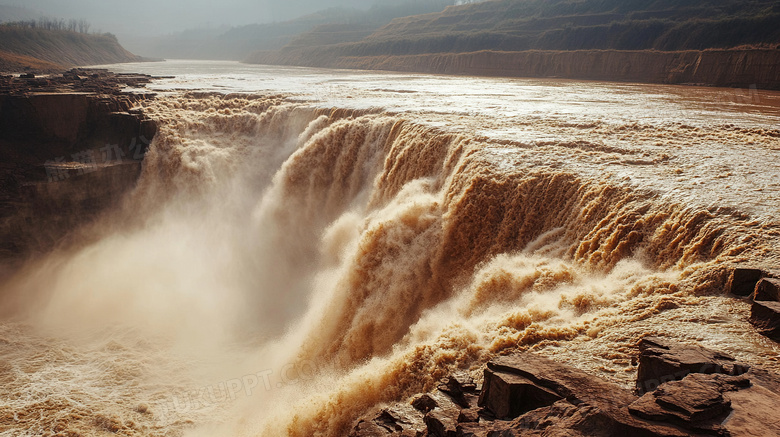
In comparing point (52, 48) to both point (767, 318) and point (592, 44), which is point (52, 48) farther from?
point (767, 318)

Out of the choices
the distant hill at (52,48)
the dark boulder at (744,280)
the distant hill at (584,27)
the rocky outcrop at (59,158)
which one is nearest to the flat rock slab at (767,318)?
the dark boulder at (744,280)

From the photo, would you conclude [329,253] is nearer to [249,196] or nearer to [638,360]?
[249,196]

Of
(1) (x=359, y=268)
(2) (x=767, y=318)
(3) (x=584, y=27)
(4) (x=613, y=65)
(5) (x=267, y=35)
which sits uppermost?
(5) (x=267, y=35)

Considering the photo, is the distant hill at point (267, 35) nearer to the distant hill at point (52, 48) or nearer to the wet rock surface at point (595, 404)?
the distant hill at point (52, 48)

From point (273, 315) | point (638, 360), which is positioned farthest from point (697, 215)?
point (273, 315)

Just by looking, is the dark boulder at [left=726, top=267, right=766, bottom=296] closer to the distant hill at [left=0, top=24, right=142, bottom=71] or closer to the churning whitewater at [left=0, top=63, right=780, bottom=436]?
the churning whitewater at [left=0, top=63, right=780, bottom=436]

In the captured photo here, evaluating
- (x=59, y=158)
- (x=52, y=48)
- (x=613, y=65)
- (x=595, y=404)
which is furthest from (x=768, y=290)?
(x=52, y=48)

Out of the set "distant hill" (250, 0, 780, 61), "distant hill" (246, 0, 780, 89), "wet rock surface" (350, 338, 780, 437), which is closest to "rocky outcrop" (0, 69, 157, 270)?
"wet rock surface" (350, 338, 780, 437)
